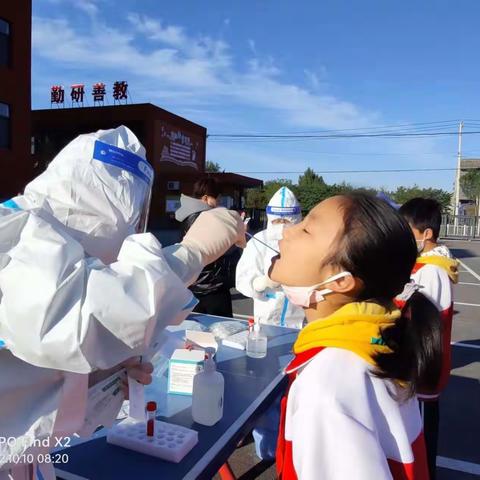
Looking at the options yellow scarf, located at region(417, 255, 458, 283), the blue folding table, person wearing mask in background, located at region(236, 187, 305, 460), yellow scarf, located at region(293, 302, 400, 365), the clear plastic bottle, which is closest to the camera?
yellow scarf, located at region(293, 302, 400, 365)

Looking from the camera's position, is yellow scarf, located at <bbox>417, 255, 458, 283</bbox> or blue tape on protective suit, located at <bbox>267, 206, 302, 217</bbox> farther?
blue tape on protective suit, located at <bbox>267, 206, 302, 217</bbox>

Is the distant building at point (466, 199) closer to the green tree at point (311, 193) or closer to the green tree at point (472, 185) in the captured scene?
the green tree at point (472, 185)

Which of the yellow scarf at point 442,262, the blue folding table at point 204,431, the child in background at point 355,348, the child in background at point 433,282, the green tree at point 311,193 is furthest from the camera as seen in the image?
the green tree at point 311,193

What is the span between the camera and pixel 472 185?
3916 centimetres

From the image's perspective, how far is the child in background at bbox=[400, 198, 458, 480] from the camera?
2578 mm

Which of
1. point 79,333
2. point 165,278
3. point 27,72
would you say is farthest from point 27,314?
point 27,72

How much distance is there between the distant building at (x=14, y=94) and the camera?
40.2 ft

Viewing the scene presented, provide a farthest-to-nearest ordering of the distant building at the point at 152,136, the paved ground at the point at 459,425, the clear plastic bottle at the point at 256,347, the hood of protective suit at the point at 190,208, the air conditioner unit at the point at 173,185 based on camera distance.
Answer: the air conditioner unit at the point at 173,185 < the distant building at the point at 152,136 < the hood of protective suit at the point at 190,208 < the paved ground at the point at 459,425 < the clear plastic bottle at the point at 256,347

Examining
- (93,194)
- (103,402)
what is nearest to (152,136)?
(93,194)

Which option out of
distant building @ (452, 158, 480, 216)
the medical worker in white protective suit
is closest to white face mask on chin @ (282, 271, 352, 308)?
the medical worker in white protective suit

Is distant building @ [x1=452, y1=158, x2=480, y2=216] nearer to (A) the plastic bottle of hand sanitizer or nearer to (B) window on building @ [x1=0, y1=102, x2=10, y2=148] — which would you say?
(B) window on building @ [x1=0, y1=102, x2=10, y2=148]

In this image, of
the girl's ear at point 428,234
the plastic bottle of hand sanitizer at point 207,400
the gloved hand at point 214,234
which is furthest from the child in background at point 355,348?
the girl's ear at point 428,234

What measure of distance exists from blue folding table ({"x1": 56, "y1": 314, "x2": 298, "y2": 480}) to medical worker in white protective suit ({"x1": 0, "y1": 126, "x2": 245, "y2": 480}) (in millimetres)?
263

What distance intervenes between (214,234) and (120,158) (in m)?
0.38
